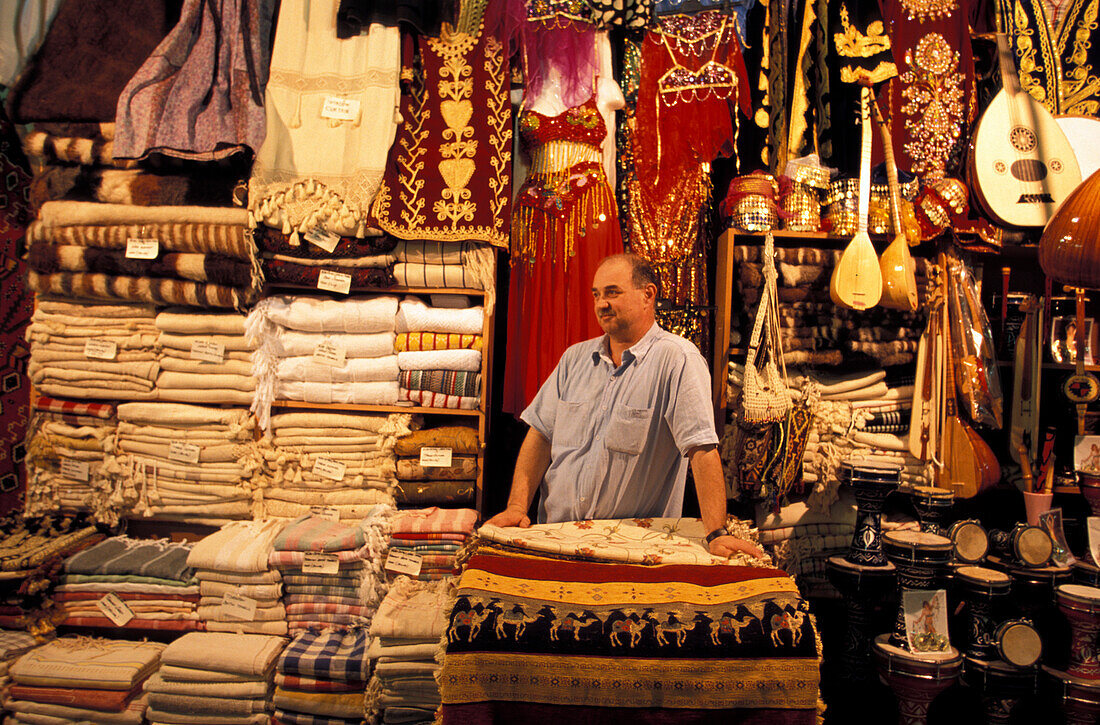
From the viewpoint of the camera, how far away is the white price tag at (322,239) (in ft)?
8.41

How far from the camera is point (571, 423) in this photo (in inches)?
87.2

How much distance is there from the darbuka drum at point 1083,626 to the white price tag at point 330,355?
2842mm

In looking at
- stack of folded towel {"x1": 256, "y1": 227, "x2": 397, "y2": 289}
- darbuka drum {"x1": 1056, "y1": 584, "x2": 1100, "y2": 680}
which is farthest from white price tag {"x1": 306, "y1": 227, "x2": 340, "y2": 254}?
darbuka drum {"x1": 1056, "y1": 584, "x2": 1100, "y2": 680}

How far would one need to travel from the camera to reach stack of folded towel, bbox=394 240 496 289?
2635 millimetres

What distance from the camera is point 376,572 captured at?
2.43 m

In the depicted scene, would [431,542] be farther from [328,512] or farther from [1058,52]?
[1058,52]

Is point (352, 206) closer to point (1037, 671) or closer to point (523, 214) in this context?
point (523, 214)

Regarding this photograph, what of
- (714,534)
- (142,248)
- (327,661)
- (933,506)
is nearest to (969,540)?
(933,506)

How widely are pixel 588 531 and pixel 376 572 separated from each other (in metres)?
1.05

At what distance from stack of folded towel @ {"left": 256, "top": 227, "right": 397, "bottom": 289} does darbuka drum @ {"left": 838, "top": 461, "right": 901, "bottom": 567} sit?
2029 millimetres

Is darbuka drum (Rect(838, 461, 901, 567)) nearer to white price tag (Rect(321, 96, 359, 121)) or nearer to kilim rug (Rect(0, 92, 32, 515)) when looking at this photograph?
white price tag (Rect(321, 96, 359, 121))

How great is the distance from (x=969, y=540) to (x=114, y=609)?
3.33 m

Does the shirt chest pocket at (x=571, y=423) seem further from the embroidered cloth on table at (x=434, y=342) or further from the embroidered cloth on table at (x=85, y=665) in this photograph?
the embroidered cloth on table at (x=85, y=665)

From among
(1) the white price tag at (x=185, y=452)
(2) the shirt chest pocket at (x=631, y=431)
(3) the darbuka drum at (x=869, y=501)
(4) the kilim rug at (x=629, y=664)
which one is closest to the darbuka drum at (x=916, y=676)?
(3) the darbuka drum at (x=869, y=501)
